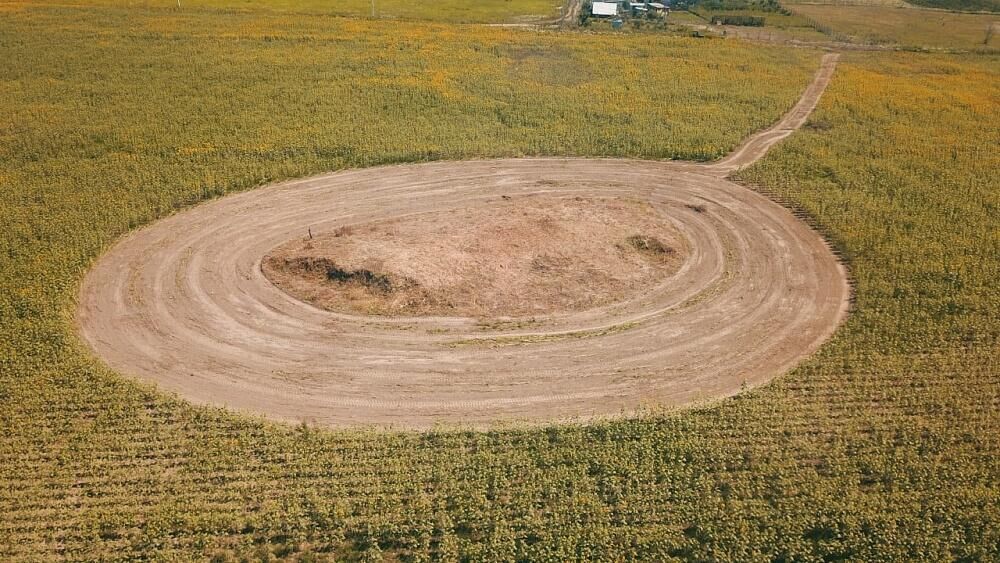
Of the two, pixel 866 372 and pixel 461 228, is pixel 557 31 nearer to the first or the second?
pixel 461 228

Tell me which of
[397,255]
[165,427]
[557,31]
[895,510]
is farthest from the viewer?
[557,31]

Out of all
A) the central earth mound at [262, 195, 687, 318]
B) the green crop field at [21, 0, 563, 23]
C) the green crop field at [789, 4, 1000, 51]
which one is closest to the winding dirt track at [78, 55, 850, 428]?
the central earth mound at [262, 195, 687, 318]

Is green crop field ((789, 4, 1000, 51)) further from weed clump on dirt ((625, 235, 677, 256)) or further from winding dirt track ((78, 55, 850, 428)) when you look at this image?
weed clump on dirt ((625, 235, 677, 256))

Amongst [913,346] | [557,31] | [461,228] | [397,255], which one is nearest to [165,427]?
[397,255]

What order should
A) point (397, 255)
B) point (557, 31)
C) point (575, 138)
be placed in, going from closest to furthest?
1. point (397, 255)
2. point (575, 138)
3. point (557, 31)

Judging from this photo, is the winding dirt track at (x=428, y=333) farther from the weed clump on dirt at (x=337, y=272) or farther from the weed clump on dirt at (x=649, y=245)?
the weed clump on dirt at (x=337, y=272)

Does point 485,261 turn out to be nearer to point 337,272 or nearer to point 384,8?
point 337,272

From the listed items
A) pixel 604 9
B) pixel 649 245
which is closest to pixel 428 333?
pixel 649 245
